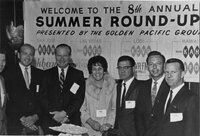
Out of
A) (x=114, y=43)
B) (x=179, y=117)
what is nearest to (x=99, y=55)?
(x=114, y=43)

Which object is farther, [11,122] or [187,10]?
[11,122]

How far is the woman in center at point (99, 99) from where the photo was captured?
305 centimetres

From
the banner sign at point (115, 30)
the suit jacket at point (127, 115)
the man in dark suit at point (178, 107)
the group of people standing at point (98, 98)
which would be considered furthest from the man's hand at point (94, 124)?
the man in dark suit at point (178, 107)

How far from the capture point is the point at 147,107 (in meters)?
2.98

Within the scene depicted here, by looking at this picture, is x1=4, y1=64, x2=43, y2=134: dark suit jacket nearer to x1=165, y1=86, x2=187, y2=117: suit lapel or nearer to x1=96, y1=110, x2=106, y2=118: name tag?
x1=96, y1=110, x2=106, y2=118: name tag

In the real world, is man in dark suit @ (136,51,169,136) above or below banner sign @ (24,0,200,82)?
below

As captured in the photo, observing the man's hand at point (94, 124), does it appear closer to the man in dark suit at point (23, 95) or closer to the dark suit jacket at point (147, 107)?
the dark suit jacket at point (147, 107)

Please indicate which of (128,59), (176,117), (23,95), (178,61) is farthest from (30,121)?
(178,61)

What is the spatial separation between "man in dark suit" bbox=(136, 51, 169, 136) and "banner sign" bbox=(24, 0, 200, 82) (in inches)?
2.1

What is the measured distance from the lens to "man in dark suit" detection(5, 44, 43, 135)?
314 centimetres

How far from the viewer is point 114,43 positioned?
3.01 metres

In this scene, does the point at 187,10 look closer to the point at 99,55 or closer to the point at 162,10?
the point at 162,10

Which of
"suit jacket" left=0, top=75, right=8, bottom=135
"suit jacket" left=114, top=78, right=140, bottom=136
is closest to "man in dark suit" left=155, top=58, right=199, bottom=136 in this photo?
"suit jacket" left=114, top=78, right=140, bottom=136

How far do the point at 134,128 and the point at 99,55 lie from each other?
0.68m
